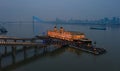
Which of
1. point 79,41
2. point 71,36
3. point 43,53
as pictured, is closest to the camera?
point 43,53

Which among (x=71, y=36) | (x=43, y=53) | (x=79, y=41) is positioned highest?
(x=71, y=36)

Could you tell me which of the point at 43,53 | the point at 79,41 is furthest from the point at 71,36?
the point at 43,53

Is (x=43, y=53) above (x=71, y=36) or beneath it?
beneath

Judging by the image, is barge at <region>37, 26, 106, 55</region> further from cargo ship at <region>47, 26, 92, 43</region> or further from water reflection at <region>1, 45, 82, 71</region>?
water reflection at <region>1, 45, 82, 71</region>

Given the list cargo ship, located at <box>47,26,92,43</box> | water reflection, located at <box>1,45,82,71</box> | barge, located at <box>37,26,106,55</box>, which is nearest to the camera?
water reflection, located at <box>1,45,82,71</box>

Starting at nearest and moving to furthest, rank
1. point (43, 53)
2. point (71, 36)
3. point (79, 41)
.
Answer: point (43, 53) → point (79, 41) → point (71, 36)

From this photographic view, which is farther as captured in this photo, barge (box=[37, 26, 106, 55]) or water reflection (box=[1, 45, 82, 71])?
barge (box=[37, 26, 106, 55])

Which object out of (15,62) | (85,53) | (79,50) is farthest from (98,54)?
(15,62)

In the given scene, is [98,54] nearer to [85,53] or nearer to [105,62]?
[85,53]

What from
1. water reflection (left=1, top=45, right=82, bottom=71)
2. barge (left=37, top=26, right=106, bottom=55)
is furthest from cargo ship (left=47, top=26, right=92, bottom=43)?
water reflection (left=1, top=45, right=82, bottom=71)

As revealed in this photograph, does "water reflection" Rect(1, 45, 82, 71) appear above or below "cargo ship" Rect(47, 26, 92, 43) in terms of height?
below

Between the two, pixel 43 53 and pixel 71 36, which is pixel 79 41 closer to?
pixel 71 36
